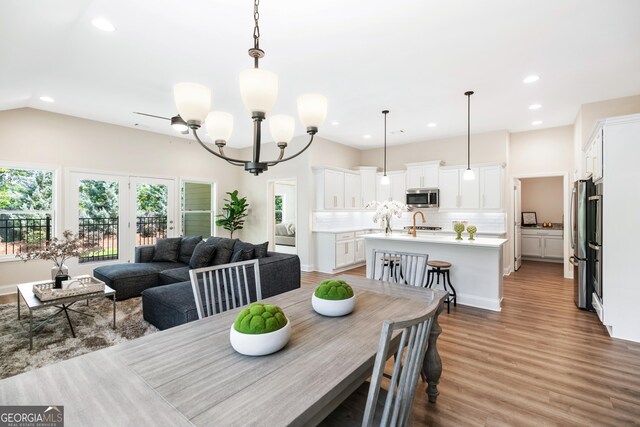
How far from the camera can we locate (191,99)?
5.80 ft

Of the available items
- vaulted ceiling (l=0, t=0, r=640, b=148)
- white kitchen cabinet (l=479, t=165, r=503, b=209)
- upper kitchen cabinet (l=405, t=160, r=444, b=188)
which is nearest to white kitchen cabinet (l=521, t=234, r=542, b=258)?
white kitchen cabinet (l=479, t=165, r=503, b=209)

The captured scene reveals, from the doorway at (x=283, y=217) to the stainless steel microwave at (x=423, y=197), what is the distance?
2.65m

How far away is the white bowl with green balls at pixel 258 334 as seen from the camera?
122cm

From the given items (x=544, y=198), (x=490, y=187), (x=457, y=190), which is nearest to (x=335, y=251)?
(x=457, y=190)

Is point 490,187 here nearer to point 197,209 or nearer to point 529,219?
point 529,219

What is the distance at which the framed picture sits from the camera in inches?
315

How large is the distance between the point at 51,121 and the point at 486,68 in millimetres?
6694

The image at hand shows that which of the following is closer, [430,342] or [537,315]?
[430,342]

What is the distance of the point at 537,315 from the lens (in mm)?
3787

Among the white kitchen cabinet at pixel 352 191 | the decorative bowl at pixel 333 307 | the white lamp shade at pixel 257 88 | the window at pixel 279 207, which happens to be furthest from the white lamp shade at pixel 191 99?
the window at pixel 279 207

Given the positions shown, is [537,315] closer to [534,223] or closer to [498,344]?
[498,344]

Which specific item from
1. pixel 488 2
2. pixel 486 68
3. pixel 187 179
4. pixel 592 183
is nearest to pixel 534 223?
pixel 592 183

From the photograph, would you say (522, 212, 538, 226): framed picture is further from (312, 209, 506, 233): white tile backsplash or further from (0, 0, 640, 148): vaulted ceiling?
(0, 0, 640, 148): vaulted ceiling

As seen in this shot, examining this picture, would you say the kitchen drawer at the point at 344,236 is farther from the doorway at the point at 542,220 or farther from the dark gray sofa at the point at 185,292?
the doorway at the point at 542,220
